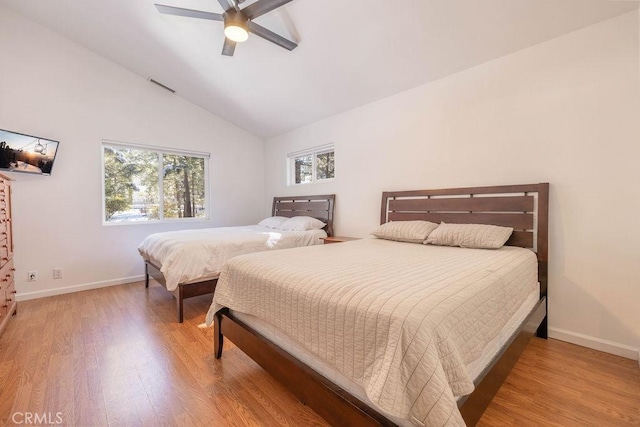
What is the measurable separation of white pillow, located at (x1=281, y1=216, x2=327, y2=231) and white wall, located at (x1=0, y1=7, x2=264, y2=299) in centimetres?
179

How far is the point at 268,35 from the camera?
2354 mm

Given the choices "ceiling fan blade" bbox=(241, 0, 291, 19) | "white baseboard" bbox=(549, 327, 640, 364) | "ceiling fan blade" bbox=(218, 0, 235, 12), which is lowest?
"white baseboard" bbox=(549, 327, 640, 364)

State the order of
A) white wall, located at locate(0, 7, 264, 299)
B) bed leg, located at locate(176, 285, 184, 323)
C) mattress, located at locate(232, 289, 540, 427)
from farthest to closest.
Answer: white wall, located at locate(0, 7, 264, 299) → bed leg, located at locate(176, 285, 184, 323) → mattress, located at locate(232, 289, 540, 427)

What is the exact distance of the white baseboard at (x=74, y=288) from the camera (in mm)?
3173

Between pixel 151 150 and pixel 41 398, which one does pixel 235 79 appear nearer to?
pixel 151 150

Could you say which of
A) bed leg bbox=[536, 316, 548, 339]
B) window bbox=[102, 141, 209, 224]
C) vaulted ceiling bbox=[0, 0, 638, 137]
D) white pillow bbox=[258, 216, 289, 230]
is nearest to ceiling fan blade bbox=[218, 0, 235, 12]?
vaulted ceiling bbox=[0, 0, 638, 137]

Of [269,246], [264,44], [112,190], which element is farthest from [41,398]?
[264,44]

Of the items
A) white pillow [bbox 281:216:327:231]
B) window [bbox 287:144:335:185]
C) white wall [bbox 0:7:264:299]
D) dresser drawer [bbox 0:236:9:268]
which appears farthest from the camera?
window [bbox 287:144:335:185]

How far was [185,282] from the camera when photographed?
2.63 m

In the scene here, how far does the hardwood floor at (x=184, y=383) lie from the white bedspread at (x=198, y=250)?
1.54 ft

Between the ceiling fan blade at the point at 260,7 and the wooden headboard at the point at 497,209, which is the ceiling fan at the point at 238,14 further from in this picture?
the wooden headboard at the point at 497,209

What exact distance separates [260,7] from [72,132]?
9.71 feet

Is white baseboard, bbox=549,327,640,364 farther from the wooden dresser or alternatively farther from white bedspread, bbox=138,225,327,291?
the wooden dresser

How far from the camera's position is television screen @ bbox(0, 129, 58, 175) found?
9.65 feet
